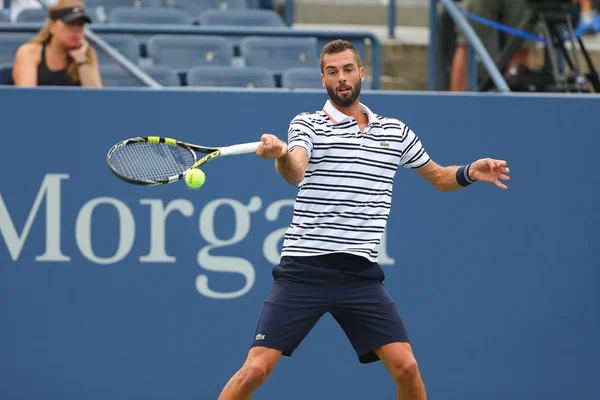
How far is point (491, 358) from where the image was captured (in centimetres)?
538

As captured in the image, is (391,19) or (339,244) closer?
(339,244)

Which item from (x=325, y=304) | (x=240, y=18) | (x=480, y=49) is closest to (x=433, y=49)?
(x=480, y=49)

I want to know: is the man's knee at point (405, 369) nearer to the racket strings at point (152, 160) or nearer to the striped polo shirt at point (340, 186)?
the striped polo shirt at point (340, 186)

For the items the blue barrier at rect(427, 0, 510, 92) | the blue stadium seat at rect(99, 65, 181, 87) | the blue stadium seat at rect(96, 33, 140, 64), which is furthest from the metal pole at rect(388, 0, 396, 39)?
the blue stadium seat at rect(99, 65, 181, 87)

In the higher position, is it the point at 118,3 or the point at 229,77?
the point at 118,3

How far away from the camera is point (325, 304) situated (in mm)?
4172

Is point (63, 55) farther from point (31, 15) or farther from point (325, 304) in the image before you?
point (325, 304)

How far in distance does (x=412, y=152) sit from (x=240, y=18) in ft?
13.6

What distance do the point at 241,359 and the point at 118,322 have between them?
0.64m

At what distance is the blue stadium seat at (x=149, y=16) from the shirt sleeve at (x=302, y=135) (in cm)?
427

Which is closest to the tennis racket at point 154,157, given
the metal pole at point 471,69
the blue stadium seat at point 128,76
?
the blue stadium seat at point 128,76

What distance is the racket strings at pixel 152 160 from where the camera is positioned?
403cm

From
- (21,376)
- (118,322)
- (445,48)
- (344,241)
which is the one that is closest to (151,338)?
(118,322)

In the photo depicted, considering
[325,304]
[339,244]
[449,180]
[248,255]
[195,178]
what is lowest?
[248,255]
